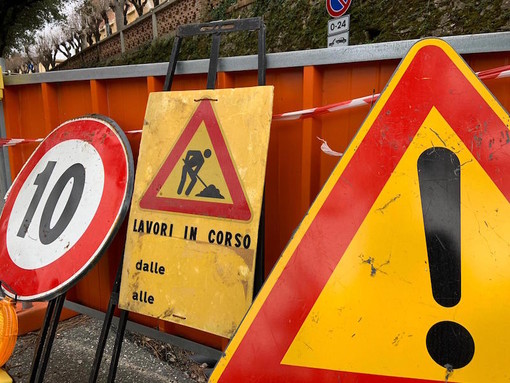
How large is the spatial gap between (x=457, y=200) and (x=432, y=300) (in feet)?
0.92

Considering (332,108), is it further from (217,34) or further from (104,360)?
(104,360)

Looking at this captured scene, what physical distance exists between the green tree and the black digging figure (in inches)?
780

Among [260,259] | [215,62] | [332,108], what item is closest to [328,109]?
Result: [332,108]

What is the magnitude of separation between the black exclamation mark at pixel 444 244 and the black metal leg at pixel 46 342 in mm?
1906

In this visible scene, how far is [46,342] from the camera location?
2.17 metres

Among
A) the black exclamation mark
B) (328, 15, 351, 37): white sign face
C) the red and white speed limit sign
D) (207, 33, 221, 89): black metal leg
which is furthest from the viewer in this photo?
(328, 15, 351, 37): white sign face

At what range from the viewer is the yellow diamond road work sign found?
1.63 meters

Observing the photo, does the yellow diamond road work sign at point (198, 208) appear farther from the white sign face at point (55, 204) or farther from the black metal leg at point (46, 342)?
the black metal leg at point (46, 342)

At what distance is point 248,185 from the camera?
163 centimetres

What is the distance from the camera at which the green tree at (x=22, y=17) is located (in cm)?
1742

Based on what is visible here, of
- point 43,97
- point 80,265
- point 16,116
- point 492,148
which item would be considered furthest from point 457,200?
point 16,116

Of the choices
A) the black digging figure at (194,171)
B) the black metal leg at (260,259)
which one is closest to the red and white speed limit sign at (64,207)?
the black digging figure at (194,171)

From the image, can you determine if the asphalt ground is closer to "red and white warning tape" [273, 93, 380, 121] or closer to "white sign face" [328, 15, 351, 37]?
"red and white warning tape" [273, 93, 380, 121]

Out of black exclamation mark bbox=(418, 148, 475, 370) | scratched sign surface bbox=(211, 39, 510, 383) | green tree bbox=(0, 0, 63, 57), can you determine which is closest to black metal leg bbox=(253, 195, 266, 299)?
scratched sign surface bbox=(211, 39, 510, 383)
